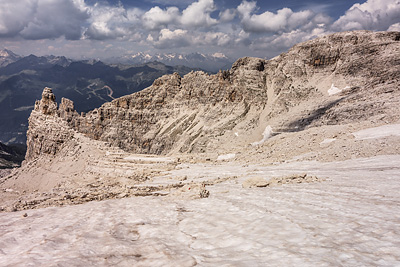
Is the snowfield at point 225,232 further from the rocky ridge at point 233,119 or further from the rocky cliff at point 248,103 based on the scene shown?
the rocky cliff at point 248,103

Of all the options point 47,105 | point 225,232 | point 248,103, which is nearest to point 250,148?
point 248,103

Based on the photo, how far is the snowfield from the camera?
4.04 m

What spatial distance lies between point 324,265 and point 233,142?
46.4 meters

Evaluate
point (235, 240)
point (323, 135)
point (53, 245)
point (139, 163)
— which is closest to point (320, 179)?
point (235, 240)

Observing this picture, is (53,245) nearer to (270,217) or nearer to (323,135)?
(270,217)

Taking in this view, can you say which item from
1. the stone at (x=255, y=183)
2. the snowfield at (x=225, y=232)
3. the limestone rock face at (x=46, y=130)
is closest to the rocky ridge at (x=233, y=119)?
the limestone rock face at (x=46, y=130)

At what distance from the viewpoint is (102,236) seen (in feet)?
18.4

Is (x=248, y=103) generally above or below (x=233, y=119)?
above

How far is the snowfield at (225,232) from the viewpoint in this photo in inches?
159

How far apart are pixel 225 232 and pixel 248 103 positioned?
2130 inches

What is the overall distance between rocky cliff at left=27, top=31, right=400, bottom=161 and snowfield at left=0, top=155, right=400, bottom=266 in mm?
30755

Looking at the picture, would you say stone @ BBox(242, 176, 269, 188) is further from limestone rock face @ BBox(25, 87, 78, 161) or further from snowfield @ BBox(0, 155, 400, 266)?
limestone rock face @ BBox(25, 87, 78, 161)

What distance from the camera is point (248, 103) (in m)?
57.5

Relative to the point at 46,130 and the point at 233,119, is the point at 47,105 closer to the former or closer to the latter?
the point at 46,130
